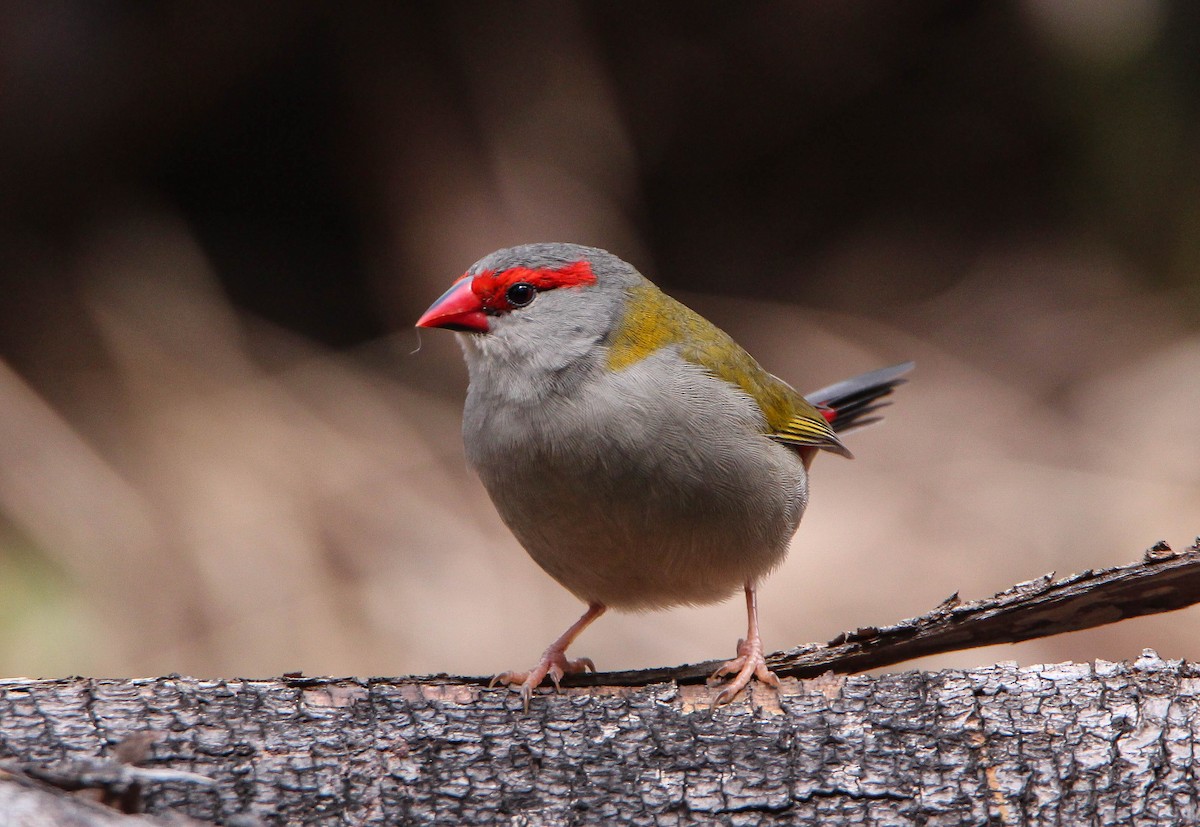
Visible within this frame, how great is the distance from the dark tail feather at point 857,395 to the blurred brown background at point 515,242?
49.3 inches

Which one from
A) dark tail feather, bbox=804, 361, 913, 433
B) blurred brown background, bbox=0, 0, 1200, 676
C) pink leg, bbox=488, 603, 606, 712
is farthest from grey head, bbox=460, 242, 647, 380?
blurred brown background, bbox=0, 0, 1200, 676

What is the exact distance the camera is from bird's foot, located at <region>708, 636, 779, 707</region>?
109 inches

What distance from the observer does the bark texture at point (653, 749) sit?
242 centimetres

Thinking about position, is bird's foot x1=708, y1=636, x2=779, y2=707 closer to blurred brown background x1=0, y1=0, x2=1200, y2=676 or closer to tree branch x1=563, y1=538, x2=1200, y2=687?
tree branch x1=563, y1=538, x2=1200, y2=687

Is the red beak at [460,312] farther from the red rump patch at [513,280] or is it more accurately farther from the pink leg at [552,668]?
the pink leg at [552,668]

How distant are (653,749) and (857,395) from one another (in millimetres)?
2588

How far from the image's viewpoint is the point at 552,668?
329 cm

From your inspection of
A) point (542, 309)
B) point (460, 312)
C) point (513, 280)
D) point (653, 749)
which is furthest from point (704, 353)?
point (653, 749)

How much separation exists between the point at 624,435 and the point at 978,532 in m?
3.38

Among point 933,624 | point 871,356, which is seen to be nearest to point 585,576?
point 933,624

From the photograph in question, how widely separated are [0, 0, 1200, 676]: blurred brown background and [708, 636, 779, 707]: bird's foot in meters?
2.35

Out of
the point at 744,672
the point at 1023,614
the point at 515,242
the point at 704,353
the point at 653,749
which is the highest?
the point at 515,242

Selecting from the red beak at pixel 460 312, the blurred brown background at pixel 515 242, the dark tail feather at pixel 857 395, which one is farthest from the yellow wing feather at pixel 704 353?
the blurred brown background at pixel 515 242

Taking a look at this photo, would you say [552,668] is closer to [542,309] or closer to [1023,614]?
[542,309]
